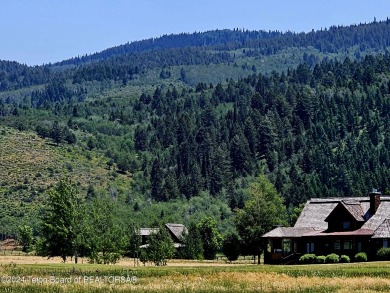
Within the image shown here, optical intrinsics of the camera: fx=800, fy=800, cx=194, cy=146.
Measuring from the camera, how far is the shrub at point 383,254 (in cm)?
7734

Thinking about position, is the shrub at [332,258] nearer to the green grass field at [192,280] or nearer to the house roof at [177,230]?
the green grass field at [192,280]

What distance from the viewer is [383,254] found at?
77688 millimetres

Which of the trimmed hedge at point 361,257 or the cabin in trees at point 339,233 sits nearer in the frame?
the trimmed hedge at point 361,257

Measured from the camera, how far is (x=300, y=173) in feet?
651

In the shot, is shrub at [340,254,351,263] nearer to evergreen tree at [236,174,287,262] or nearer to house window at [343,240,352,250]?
house window at [343,240,352,250]

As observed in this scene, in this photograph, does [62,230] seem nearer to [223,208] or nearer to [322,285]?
[322,285]

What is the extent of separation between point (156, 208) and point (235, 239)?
241 ft

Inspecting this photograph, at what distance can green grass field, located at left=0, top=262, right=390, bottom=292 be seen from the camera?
48.3m

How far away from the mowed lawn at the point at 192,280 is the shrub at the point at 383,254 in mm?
16593

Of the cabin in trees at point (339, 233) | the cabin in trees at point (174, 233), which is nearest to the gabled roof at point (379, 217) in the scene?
the cabin in trees at point (339, 233)

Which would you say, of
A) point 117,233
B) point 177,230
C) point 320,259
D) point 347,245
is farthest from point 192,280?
point 177,230

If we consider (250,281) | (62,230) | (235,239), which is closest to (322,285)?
(250,281)

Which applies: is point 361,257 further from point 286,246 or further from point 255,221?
point 255,221

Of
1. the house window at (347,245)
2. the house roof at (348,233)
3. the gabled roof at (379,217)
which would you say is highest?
the gabled roof at (379,217)
